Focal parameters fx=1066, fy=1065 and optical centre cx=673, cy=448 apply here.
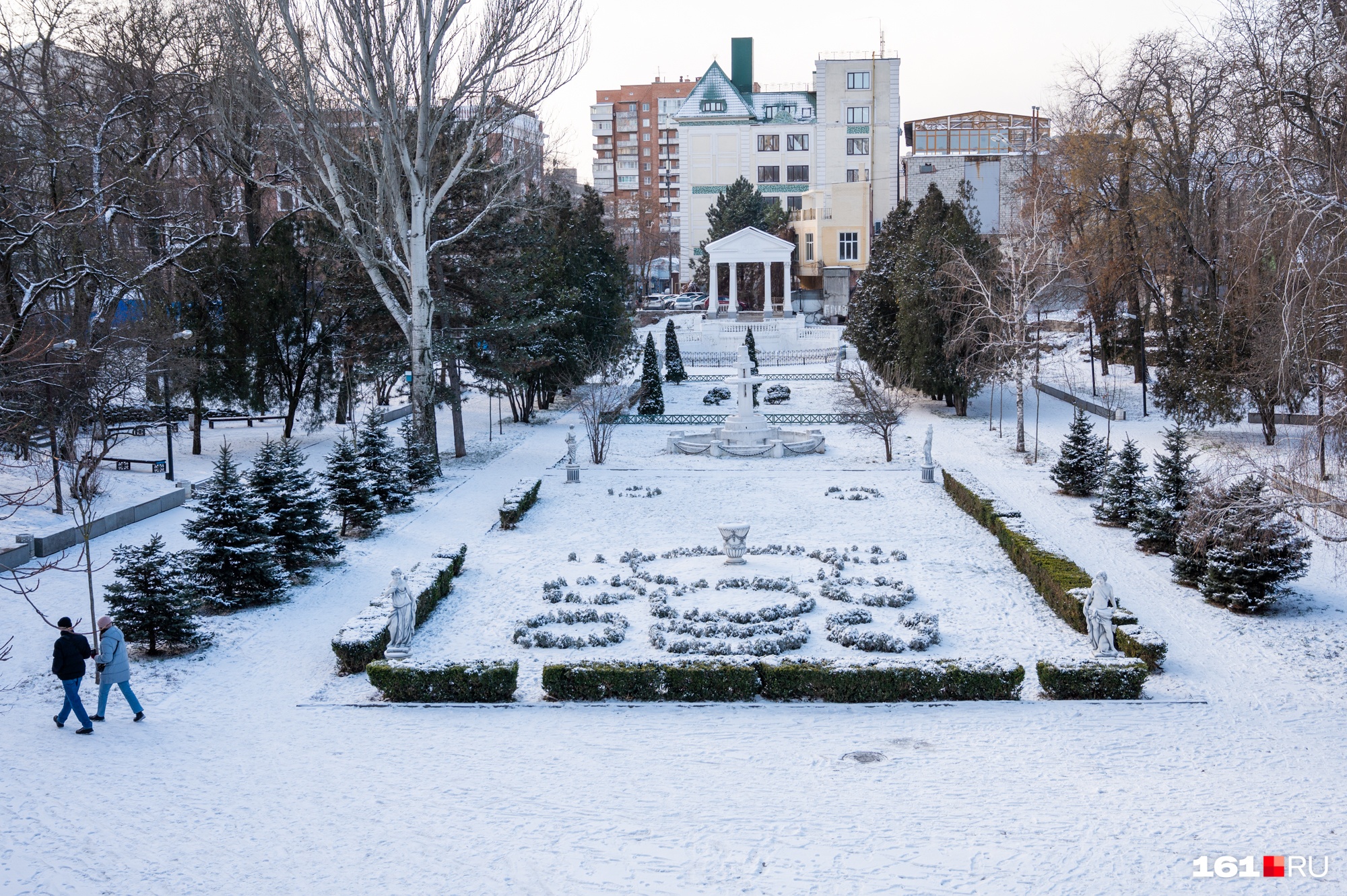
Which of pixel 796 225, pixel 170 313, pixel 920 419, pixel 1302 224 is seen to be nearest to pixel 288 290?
pixel 170 313

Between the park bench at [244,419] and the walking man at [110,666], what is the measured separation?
21036 millimetres

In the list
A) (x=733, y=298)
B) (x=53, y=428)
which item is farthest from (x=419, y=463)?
(x=733, y=298)

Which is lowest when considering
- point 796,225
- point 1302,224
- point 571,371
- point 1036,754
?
point 1036,754

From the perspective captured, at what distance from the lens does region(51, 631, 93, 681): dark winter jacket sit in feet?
36.4

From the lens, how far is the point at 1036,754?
10.6 meters

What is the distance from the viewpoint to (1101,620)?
13.0 metres

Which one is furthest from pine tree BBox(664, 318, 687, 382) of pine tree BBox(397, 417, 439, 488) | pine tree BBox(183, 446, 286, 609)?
pine tree BBox(183, 446, 286, 609)

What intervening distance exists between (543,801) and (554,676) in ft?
9.22

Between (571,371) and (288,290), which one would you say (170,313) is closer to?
(288,290)

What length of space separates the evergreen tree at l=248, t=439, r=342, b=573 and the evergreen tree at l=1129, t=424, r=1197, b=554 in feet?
46.2

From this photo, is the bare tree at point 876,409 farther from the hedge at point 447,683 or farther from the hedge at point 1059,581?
the hedge at point 447,683

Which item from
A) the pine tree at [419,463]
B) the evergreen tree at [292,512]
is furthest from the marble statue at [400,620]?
the pine tree at [419,463]

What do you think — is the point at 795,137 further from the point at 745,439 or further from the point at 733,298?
the point at 745,439

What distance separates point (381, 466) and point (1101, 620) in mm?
14875
